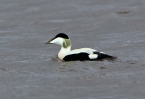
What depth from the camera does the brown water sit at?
11023 mm

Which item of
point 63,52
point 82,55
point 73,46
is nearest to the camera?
point 82,55

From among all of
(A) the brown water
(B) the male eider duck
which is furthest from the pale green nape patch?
(A) the brown water

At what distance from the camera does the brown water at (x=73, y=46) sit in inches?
434

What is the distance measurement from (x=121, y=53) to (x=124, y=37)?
2.15 meters

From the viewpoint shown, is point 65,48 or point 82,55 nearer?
point 82,55

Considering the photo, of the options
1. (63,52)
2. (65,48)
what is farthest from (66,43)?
(63,52)

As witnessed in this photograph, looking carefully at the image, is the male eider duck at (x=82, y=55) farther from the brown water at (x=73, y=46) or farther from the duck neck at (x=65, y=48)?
the brown water at (x=73, y=46)

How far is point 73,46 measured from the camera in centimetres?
1602

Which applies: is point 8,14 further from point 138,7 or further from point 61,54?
point 61,54

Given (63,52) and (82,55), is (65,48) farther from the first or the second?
(82,55)

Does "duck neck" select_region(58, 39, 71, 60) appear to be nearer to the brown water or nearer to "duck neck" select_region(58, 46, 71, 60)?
"duck neck" select_region(58, 46, 71, 60)

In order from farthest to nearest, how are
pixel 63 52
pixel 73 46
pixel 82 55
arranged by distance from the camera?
pixel 73 46 < pixel 63 52 < pixel 82 55

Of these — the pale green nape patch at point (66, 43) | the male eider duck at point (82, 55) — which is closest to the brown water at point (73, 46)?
the male eider duck at point (82, 55)

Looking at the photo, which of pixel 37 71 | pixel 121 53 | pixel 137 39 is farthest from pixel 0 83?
pixel 137 39
